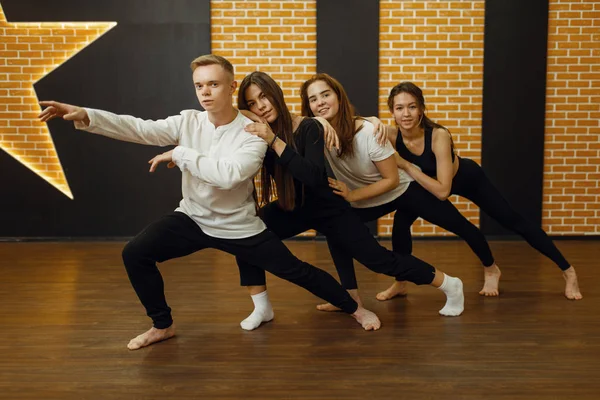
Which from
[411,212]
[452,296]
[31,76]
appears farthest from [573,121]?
[31,76]

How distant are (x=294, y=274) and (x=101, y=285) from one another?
4.72ft

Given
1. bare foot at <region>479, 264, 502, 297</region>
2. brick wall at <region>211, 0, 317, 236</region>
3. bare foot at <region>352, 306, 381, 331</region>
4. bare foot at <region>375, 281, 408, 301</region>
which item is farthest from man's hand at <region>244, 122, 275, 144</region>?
brick wall at <region>211, 0, 317, 236</region>

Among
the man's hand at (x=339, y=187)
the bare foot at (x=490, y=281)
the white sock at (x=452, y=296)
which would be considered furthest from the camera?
the bare foot at (x=490, y=281)

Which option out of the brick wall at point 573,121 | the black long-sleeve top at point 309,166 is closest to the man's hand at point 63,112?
the black long-sleeve top at point 309,166

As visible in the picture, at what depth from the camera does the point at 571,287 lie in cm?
321

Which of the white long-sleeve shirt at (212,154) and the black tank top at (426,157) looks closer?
the white long-sleeve shirt at (212,154)

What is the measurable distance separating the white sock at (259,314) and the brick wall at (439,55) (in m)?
2.44

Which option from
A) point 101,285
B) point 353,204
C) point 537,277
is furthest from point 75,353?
point 537,277

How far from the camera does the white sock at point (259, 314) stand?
2.71m

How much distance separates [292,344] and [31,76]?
132 inches

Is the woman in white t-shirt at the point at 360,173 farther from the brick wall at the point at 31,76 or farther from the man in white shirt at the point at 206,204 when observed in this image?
the brick wall at the point at 31,76

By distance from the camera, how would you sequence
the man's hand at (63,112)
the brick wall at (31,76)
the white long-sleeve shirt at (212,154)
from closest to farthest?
1. the man's hand at (63,112)
2. the white long-sleeve shirt at (212,154)
3. the brick wall at (31,76)

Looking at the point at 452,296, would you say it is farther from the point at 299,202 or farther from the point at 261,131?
the point at 261,131

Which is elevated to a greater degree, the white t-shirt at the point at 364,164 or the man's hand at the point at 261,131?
the man's hand at the point at 261,131
